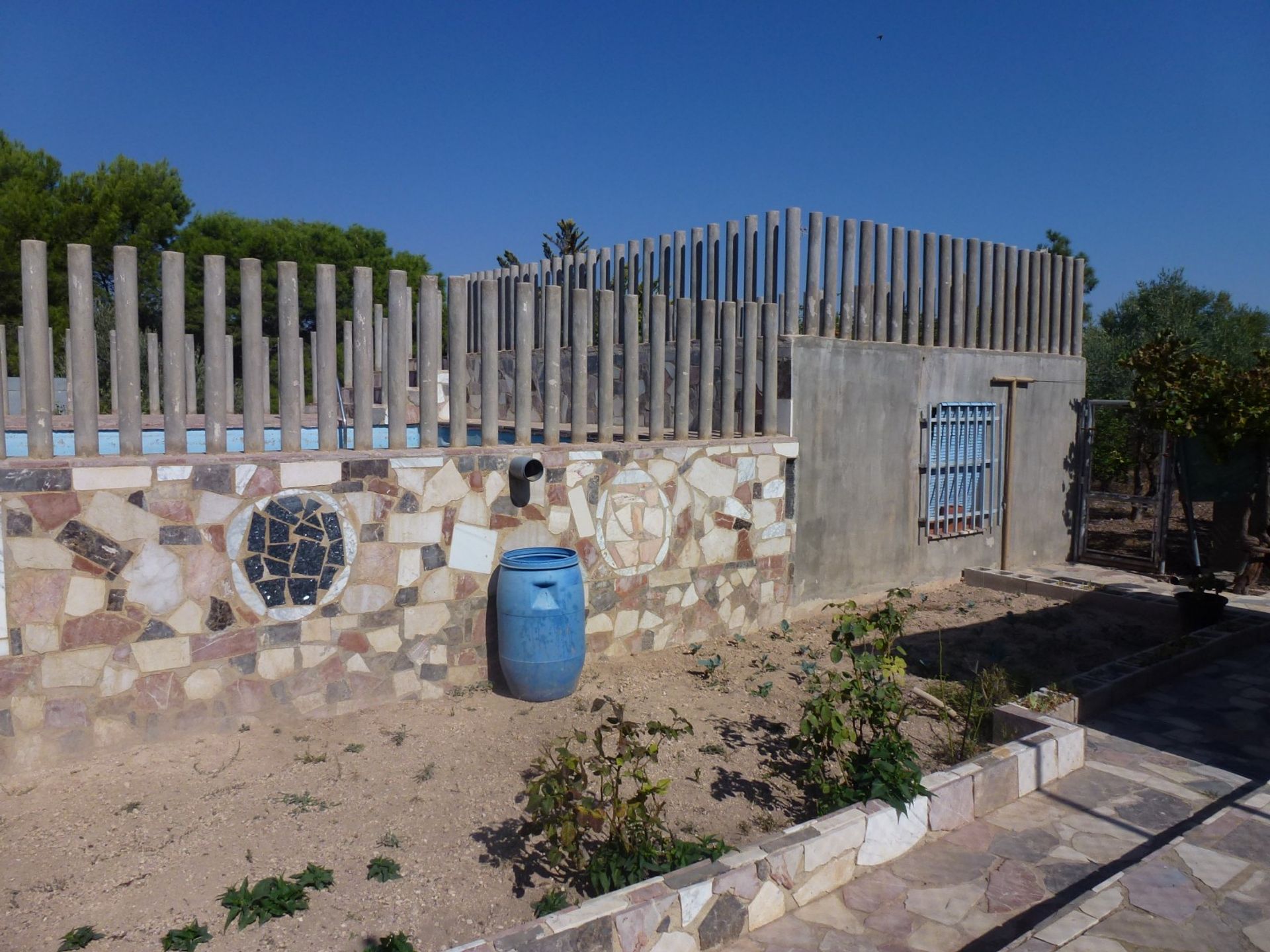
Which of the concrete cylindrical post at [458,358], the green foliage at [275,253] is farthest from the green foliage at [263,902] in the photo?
the green foliage at [275,253]

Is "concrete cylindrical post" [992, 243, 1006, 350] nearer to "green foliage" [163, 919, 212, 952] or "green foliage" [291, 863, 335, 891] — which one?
"green foliage" [291, 863, 335, 891]

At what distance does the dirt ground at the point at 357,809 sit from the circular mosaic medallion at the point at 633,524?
0.73 metres

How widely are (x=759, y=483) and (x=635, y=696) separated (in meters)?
2.27

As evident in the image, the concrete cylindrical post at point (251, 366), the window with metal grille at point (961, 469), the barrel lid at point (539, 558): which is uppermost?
the concrete cylindrical post at point (251, 366)

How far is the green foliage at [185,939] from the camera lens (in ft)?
9.80

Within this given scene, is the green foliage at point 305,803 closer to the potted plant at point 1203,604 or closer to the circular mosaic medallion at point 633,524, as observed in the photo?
the circular mosaic medallion at point 633,524

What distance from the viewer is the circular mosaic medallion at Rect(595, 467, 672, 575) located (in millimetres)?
6172

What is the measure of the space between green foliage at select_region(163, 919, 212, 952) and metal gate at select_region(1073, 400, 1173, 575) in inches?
368

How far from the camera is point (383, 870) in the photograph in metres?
3.48

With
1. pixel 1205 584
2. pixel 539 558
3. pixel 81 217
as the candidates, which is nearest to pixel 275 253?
pixel 81 217

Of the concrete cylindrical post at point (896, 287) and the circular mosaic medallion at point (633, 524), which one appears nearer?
the circular mosaic medallion at point (633, 524)

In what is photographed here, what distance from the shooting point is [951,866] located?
12.1 feet

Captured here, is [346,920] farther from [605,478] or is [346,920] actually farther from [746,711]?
[605,478]

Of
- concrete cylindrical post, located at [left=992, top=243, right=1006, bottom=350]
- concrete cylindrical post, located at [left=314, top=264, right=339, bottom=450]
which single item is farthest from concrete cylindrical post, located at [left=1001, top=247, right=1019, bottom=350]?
concrete cylindrical post, located at [left=314, top=264, right=339, bottom=450]
